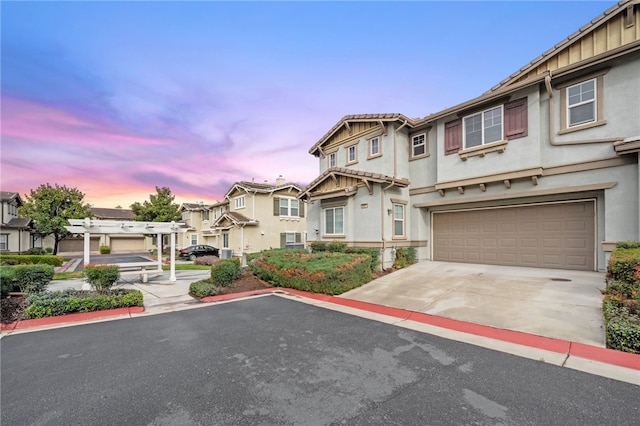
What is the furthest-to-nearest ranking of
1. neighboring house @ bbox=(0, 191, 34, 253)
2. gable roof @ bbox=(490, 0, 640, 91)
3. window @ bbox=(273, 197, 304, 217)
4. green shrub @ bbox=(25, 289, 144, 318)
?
1. neighboring house @ bbox=(0, 191, 34, 253)
2. window @ bbox=(273, 197, 304, 217)
3. gable roof @ bbox=(490, 0, 640, 91)
4. green shrub @ bbox=(25, 289, 144, 318)

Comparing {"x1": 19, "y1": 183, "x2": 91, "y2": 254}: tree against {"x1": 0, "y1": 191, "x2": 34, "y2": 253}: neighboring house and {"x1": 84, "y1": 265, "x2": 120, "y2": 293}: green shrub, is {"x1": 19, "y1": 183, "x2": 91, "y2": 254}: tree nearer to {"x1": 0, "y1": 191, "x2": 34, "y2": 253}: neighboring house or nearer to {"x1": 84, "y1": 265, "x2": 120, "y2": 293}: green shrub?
{"x1": 0, "y1": 191, "x2": 34, "y2": 253}: neighboring house

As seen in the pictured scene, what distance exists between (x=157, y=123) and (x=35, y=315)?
9.83 metres

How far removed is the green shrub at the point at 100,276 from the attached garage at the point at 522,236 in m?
13.0

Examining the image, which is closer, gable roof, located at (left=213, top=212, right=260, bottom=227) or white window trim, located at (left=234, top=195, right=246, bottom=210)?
gable roof, located at (left=213, top=212, right=260, bottom=227)

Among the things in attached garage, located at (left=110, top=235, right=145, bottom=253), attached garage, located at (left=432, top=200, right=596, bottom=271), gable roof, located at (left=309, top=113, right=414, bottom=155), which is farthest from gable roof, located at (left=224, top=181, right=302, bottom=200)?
attached garage, located at (left=110, top=235, right=145, bottom=253)

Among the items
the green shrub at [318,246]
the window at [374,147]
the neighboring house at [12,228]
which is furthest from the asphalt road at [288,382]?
the neighboring house at [12,228]

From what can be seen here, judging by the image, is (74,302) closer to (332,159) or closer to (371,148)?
(371,148)

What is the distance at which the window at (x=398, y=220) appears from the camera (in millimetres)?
13670

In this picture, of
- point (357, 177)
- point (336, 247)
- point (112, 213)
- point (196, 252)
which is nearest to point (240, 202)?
point (196, 252)

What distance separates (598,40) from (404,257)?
10.4 metres

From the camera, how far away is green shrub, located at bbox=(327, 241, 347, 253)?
13748mm

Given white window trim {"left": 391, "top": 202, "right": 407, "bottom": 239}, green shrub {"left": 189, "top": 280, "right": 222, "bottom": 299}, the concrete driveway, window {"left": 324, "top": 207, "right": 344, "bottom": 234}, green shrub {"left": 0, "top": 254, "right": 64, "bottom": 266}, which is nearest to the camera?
the concrete driveway

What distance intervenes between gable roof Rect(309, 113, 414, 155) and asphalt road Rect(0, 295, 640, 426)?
11033 millimetres

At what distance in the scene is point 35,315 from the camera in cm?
688
